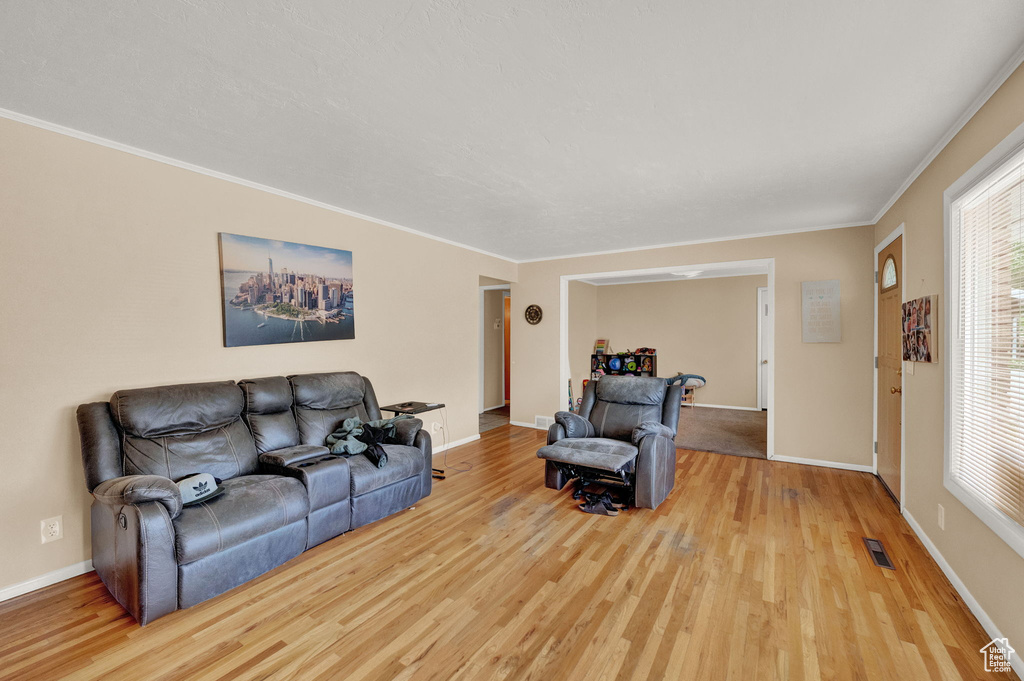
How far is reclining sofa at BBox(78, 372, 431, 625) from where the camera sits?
81.0 inches

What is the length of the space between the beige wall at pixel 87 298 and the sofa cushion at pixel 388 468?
108 centimetres

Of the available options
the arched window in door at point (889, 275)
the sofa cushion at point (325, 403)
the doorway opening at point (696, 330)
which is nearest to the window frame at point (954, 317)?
the arched window in door at point (889, 275)

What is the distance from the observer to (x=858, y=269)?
4.37 m

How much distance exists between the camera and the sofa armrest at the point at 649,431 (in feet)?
11.6

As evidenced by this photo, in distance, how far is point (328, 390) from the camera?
3492 millimetres

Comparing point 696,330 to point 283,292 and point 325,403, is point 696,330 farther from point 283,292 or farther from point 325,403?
point 283,292

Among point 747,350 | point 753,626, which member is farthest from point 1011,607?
point 747,350

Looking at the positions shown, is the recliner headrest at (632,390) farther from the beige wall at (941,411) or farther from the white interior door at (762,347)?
the white interior door at (762,347)

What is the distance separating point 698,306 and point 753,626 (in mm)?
7079

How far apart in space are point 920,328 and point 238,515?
4263mm

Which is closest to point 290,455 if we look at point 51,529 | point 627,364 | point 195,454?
point 195,454

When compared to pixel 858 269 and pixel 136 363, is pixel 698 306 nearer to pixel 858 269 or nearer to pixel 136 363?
pixel 858 269

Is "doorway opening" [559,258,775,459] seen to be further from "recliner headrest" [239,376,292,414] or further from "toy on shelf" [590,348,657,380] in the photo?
"recliner headrest" [239,376,292,414]

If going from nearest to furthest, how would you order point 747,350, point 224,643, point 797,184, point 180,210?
1. point 224,643
2. point 180,210
3. point 797,184
4. point 747,350
